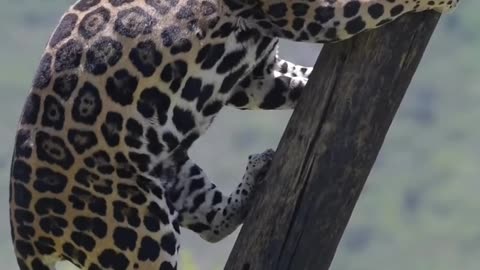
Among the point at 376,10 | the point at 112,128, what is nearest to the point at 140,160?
→ the point at 112,128

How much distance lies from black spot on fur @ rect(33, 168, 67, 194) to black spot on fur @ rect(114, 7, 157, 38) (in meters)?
0.66

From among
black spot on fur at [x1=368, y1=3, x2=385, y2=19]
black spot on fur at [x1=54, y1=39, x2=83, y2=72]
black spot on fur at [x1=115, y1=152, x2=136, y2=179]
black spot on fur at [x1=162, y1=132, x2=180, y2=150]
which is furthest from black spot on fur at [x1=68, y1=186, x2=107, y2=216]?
black spot on fur at [x1=368, y1=3, x2=385, y2=19]

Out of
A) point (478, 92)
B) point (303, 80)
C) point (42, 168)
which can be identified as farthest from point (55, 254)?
point (478, 92)

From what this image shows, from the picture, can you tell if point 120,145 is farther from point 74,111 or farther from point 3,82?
point 3,82

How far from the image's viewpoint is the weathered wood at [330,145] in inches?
282

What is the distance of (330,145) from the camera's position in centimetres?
720

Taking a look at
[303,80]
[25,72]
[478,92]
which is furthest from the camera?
[478,92]

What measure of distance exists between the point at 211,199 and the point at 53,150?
2.55ft

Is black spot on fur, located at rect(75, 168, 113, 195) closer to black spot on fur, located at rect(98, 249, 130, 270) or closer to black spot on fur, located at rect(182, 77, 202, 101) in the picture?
black spot on fur, located at rect(98, 249, 130, 270)

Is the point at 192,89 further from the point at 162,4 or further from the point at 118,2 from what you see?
the point at 118,2

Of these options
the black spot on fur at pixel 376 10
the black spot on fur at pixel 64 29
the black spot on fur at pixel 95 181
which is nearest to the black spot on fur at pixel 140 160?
the black spot on fur at pixel 95 181

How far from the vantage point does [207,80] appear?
24.4 feet

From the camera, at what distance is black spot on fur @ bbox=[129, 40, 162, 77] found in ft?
23.9

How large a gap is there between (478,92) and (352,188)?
101ft
